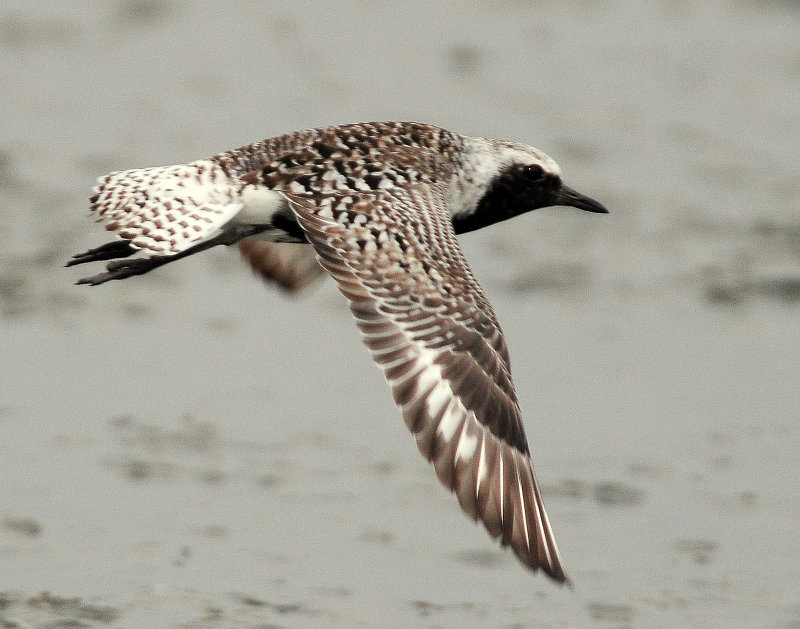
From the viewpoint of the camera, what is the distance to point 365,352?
864 centimetres

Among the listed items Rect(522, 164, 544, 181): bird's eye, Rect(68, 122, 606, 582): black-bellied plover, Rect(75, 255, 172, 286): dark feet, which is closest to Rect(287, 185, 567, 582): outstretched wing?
Rect(68, 122, 606, 582): black-bellied plover

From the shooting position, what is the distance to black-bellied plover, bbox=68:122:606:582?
5207 mm

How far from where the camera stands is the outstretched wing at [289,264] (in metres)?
6.98

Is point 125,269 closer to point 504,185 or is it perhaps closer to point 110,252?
point 110,252

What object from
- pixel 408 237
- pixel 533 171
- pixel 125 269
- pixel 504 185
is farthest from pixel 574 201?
pixel 125 269

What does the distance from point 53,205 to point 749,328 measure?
3.55 m

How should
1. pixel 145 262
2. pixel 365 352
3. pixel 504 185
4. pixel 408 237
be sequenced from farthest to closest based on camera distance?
pixel 365 352 < pixel 504 185 < pixel 145 262 < pixel 408 237

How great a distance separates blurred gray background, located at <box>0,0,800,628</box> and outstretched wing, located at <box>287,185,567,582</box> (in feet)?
5.12

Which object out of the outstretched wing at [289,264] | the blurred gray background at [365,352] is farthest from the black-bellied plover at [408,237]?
the blurred gray background at [365,352]

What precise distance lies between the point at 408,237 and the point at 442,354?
1.43 ft

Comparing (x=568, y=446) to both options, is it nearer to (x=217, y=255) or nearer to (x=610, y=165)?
(x=217, y=255)

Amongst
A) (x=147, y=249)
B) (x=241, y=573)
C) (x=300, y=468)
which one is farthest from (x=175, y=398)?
(x=147, y=249)

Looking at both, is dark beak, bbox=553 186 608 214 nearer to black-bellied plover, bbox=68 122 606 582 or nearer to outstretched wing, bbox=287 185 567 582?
black-bellied plover, bbox=68 122 606 582

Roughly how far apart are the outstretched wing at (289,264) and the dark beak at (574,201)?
36.9 inches
